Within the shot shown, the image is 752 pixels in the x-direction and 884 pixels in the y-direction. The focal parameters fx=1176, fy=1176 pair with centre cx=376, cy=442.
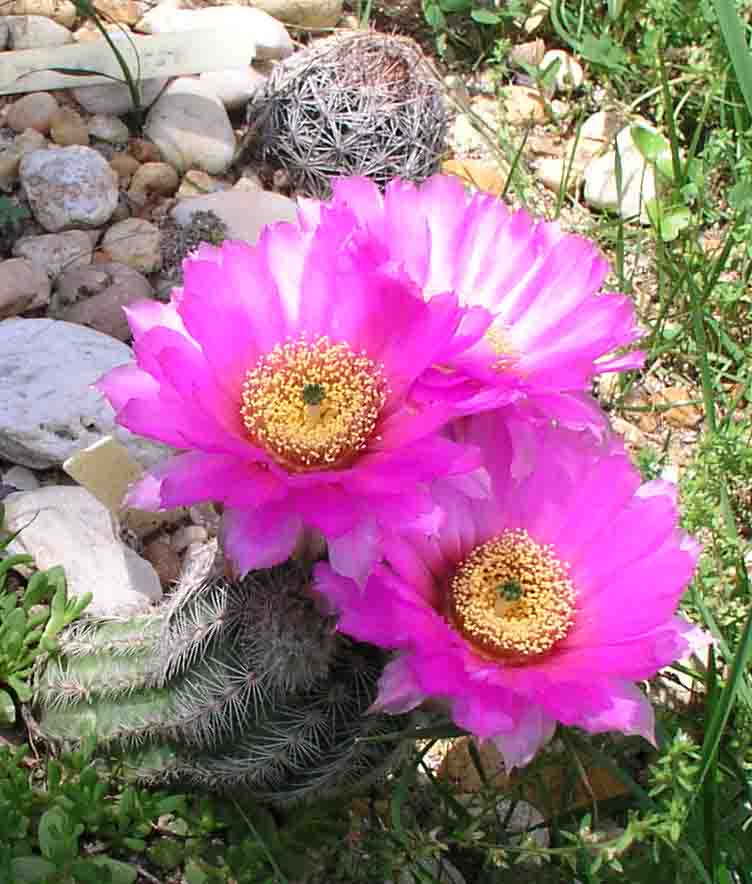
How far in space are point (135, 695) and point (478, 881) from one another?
521 millimetres

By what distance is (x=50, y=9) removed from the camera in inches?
104

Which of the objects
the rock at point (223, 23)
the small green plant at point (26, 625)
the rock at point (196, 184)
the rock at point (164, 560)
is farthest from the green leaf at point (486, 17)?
the small green plant at point (26, 625)

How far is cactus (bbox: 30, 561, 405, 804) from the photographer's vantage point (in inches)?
42.7

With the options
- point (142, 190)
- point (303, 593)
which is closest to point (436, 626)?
point (303, 593)

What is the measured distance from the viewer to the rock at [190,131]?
8.00ft

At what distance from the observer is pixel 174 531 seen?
1808 mm

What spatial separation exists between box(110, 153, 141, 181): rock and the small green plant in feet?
3.40

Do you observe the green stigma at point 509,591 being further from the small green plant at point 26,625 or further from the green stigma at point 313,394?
the small green plant at point 26,625

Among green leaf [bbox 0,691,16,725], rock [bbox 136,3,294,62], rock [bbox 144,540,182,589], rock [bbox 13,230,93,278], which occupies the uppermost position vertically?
rock [bbox 136,3,294,62]

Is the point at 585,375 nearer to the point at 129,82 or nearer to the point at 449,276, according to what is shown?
the point at 449,276

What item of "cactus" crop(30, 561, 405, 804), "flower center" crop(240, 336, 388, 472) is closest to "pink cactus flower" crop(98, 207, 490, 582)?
"flower center" crop(240, 336, 388, 472)

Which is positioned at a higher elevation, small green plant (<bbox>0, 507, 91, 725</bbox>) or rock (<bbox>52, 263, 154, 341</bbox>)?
rock (<bbox>52, 263, 154, 341</bbox>)

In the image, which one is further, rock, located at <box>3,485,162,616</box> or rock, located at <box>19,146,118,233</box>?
rock, located at <box>19,146,118,233</box>

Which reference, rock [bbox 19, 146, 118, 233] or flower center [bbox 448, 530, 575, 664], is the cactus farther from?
rock [bbox 19, 146, 118, 233]
